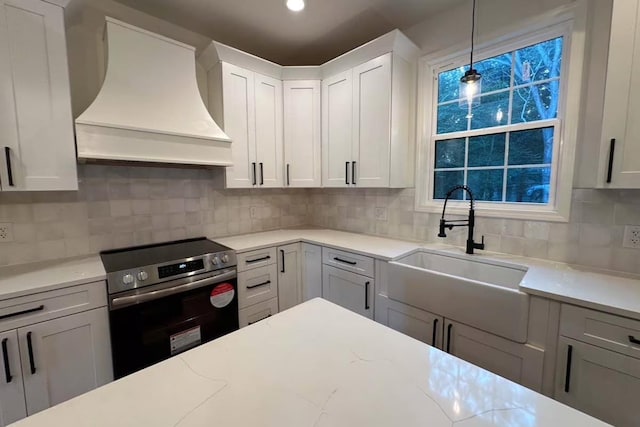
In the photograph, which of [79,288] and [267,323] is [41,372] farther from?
[267,323]

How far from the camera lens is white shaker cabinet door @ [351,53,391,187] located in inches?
87.5

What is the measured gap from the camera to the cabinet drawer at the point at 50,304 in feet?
4.42

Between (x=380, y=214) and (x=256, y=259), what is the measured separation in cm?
122

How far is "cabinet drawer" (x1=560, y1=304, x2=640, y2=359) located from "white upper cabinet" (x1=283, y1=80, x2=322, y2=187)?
2018mm

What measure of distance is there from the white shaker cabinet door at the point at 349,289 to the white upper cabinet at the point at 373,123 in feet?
2.58

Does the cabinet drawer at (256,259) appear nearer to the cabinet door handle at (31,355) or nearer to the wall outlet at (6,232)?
the cabinet door handle at (31,355)

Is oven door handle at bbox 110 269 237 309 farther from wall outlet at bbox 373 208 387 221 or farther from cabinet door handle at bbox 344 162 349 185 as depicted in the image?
wall outlet at bbox 373 208 387 221

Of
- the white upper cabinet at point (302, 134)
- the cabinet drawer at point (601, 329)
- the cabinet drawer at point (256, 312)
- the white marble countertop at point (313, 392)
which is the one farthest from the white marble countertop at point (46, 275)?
the cabinet drawer at point (601, 329)

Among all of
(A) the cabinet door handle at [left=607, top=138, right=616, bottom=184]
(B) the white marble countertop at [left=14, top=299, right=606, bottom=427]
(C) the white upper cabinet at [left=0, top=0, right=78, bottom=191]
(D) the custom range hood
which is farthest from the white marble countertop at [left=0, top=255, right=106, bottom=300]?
(A) the cabinet door handle at [left=607, top=138, right=616, bottom=184]

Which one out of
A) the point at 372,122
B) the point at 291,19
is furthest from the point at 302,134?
the point at 291,19

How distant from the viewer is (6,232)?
171 centimetres

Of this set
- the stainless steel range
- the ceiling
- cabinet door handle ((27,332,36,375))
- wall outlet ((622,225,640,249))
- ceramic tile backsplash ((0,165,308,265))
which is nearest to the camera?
cabinet door handle ((27,332,36,375))

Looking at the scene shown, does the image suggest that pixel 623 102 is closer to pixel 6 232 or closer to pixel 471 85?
pixel 471 85

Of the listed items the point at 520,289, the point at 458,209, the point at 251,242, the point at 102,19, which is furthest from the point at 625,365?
the point at 102,19
